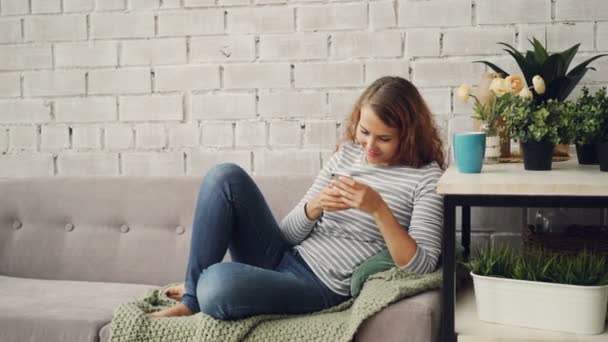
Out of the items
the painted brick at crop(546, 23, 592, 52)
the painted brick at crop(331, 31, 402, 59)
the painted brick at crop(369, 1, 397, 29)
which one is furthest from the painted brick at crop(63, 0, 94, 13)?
the painted brick at crop(546, 23, 592, 52)

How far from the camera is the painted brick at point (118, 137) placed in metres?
2.44

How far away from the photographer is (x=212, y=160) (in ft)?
7.80

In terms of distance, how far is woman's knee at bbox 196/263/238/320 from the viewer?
155 centimetres

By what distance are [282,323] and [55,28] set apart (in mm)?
1466

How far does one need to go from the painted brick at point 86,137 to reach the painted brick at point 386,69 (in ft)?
3.15

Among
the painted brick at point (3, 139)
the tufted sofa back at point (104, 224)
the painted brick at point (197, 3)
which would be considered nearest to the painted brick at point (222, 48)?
the painted brick at point (197, 3)

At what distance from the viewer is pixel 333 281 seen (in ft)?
5.86

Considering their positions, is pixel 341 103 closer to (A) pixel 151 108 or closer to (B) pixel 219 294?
(A) pixel 151 108

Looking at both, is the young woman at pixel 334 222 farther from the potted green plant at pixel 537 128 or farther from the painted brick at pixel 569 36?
the painted brick at pixel 569 36

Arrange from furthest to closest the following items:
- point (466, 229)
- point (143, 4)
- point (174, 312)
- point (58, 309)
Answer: point (143, 4), point (466, 229), point (58, 309), point (174, 312)

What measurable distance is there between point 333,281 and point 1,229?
1.17 meters

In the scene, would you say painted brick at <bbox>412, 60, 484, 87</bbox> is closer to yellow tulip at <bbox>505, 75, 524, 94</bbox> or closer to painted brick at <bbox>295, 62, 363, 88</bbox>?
painted brick at <bbox>295, 62, 363, 88</bbox>

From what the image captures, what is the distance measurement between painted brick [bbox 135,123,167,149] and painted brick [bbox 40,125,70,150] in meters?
0.27

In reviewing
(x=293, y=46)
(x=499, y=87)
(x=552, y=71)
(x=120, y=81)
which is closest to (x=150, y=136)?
(x=120, y=81)
